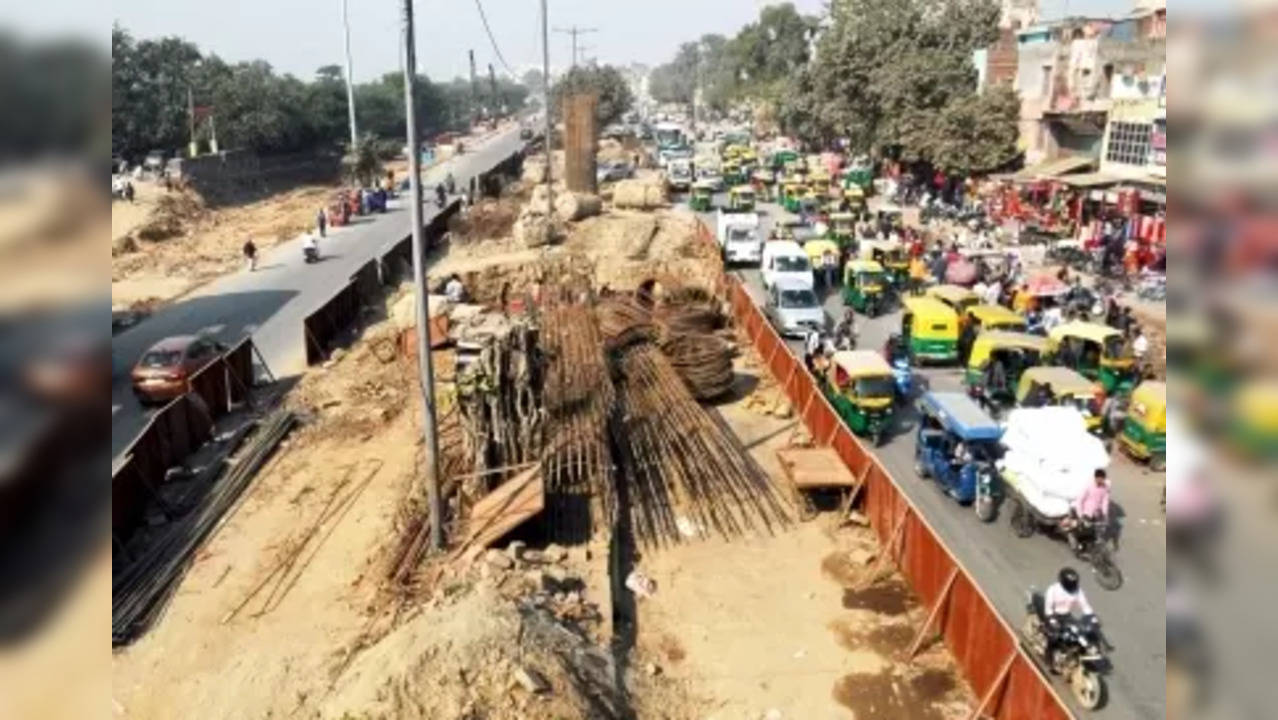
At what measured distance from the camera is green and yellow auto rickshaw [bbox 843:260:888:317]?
27984 millimetres

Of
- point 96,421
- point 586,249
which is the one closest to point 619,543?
point 96,421

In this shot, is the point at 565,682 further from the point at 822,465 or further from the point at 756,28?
the point at 756,28

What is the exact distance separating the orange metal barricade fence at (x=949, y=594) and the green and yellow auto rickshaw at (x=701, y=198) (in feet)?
101

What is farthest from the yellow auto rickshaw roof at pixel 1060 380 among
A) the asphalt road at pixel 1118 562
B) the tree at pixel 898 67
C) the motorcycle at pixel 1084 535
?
the tree at pixel 898 67

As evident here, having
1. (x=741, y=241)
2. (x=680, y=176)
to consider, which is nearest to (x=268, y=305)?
(x=741, y=241)

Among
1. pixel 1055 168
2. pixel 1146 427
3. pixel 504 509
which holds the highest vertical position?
pixel 1055 168

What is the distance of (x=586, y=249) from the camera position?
35.6 m

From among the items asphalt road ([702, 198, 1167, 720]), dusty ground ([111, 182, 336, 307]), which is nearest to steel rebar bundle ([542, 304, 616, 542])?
asphalt road ([702, 198, 1167, 720])

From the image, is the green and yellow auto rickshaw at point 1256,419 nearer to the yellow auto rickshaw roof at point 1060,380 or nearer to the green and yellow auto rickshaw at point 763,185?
the yellow auto rickshaw roof at point 1060,380

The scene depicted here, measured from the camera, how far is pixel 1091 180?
34.2m

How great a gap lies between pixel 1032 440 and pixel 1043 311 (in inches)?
490

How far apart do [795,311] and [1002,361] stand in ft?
21.0

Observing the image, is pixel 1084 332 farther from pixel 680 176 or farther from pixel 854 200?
pixel 680 176

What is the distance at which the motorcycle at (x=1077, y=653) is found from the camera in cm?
1067
